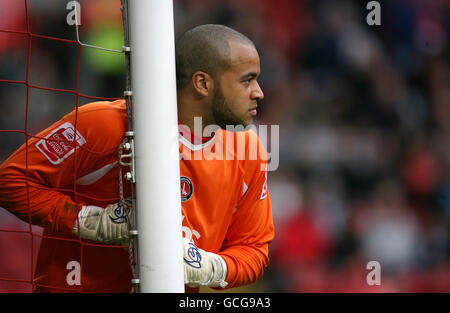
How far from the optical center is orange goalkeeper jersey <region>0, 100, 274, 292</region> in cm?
214

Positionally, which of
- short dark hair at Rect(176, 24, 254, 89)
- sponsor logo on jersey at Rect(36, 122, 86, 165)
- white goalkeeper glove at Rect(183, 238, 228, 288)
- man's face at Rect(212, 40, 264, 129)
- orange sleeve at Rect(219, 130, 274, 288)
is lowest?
white goalkeeper glove at Rect(183, 238, 228, 288)

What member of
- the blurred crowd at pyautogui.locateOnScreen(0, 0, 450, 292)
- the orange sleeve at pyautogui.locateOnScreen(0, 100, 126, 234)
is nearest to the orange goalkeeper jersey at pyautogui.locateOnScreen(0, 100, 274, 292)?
the orange sleeve at pyautogui.locateOnScreen(0, 100, 126, 234)

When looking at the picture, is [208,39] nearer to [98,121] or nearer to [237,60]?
[237,60]

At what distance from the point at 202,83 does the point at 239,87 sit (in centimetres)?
13

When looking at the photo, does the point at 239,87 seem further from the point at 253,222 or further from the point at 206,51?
the point at 253,222

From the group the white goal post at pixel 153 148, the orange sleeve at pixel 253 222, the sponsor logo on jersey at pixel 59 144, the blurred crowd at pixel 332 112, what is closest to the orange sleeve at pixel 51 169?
the sponsor logo on jersey at pixel 59 144

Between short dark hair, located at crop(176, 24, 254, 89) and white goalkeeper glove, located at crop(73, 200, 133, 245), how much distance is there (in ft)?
1.69

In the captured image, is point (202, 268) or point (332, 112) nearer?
point (202, 268)

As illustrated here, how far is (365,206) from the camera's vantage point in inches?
192

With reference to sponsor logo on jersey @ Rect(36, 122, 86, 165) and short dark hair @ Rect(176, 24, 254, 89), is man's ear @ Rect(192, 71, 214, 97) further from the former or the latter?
sponsor logo on jersey @ Rect(36, 122, 86, 165)

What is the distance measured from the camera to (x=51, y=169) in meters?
2.15

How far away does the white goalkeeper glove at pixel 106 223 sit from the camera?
2012mm

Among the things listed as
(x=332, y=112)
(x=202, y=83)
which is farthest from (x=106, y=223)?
(x=332, y=112)

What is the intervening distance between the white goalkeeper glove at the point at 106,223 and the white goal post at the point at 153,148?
0.11 metres
